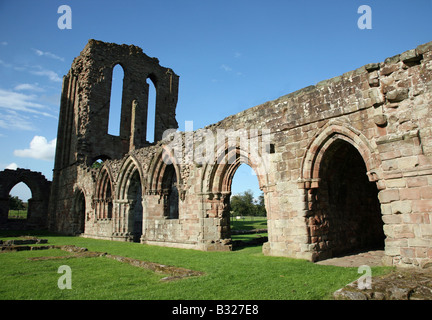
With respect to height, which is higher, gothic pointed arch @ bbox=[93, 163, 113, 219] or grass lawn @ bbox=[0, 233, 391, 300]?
gothic pointed arch @ bbox=[93, 163, 113, 219]

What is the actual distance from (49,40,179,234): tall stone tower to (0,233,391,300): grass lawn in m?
14.8

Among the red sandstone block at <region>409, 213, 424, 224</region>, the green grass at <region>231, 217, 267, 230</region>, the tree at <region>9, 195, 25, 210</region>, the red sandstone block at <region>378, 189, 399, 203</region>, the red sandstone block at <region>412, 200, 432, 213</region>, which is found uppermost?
the tree at <region>9, 195, 25, 210</region>

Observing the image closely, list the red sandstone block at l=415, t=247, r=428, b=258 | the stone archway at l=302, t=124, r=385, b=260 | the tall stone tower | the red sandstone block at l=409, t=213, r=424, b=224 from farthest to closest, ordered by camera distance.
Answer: the tall stone tower
the stone archway at l=302, t=124, r=385, b=260
the red sandstone block at l=409, t=213, r=424, b=224
the red sandstone block at l=415, t=247, r=428, b=258

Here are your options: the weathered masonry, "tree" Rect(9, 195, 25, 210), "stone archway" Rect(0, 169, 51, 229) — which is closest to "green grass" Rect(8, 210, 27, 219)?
"tree" Rect(9, 195, 25, 210)

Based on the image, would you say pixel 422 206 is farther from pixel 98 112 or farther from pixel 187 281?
pixel 98 112

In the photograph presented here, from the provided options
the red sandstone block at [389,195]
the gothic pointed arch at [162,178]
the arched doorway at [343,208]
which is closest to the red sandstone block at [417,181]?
the red sandstone block at [389,195]

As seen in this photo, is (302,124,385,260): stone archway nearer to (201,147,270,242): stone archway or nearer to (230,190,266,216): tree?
(201,147,270,242): stone archway

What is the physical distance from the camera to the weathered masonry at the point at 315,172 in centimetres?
588

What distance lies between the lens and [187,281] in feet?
16.3

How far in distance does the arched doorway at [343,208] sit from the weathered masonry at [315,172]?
0.11 ft

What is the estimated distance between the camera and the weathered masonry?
588 centimetres

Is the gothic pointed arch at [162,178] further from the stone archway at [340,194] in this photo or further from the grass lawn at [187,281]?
the stone archway at [340,194]

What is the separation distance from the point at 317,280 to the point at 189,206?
22.3 feet
